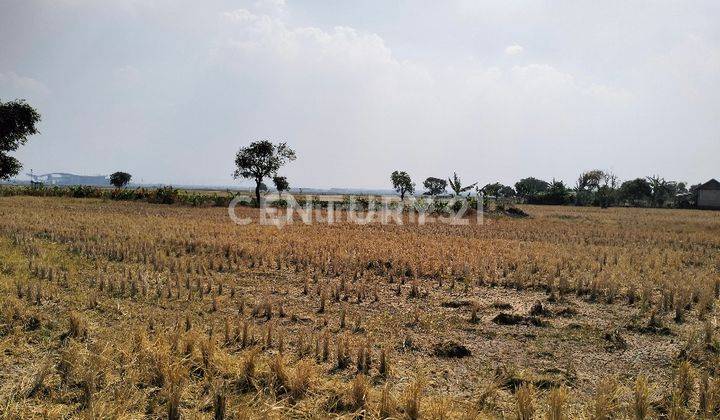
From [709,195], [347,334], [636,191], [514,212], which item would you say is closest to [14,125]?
[347,334]

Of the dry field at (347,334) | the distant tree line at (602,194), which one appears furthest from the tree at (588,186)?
the dry field at (347,334)

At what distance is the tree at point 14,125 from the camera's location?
75.9 ft

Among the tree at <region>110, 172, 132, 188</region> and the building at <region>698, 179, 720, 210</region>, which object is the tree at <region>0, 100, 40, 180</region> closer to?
the tree at <region>110, 172, 132, 188</region>

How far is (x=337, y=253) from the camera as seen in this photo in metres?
12.3

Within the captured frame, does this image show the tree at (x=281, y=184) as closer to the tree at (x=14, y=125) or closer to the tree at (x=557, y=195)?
the tree at (x=14, y=125)

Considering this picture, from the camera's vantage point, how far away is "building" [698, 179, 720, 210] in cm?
5944

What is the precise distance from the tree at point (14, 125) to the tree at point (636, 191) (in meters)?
82.2

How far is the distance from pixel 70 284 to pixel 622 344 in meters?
9.52

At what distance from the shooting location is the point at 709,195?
60.0 metres

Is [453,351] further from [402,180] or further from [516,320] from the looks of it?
[402,180]

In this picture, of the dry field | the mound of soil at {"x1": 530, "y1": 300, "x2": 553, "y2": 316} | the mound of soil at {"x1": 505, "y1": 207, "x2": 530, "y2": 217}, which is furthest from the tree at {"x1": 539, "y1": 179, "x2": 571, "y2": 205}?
the mound of soil at {"x1": 530, "y1": 300, "x2": 553, "y2": 316}

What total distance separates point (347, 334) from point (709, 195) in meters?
74.2

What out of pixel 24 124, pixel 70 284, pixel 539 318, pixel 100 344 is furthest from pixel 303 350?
pixel 24 124

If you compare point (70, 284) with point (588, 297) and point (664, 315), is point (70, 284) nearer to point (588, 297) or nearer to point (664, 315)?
point (588, 297)
